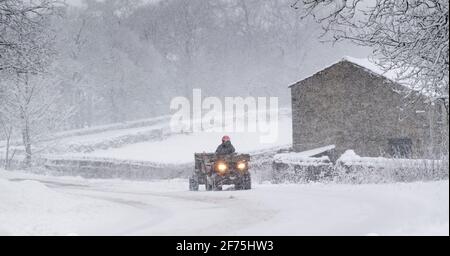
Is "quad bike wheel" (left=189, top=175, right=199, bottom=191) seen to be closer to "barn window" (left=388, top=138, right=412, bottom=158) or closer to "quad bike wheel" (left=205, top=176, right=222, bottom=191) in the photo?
"quad bike wheel" (left=205, top=176, right=222, bottom=191)

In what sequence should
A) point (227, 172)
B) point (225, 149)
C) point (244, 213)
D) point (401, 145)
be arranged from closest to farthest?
1. point (244, 213)
2. point (227, 172)
3. point (225, 149)
4. point (401, 145)

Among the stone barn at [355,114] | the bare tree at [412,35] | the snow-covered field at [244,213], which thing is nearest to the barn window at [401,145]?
the stone barn at [355,114]

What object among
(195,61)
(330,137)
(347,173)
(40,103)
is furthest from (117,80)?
(347,173)

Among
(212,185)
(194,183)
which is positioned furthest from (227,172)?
(194,183)

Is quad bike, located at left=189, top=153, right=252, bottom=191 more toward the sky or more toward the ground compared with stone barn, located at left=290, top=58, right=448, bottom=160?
more toward the ground

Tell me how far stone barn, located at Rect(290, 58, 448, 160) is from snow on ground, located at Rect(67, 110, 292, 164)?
1018 centimetres

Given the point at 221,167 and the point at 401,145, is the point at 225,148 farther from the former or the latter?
the point at 401,145

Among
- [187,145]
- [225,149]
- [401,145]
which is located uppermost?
[187,145]

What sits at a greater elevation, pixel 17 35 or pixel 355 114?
pixel 17 35

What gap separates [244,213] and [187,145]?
4136 cm

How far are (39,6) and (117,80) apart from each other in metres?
49.4

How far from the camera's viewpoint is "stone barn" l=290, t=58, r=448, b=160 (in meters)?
30.8

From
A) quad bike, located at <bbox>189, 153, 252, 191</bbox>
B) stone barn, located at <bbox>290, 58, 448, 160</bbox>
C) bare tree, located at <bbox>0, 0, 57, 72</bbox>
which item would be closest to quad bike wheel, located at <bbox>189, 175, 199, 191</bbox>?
quad bike, located at <bbox>189, 153, 252, 191</bbox>

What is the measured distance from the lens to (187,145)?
5309cm
